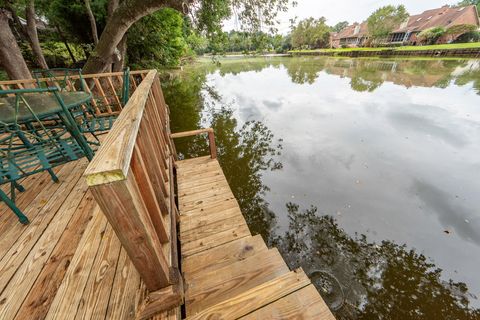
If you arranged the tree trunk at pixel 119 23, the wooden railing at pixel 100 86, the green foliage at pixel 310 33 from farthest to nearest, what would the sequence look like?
the green foliage at pixel 310 33 < the tree trunk at pixel 119 23 < the wooden railing at pixel 100 86

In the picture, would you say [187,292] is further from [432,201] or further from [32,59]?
[32,59]

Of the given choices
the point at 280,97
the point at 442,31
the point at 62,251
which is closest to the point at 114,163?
the point at 62,251

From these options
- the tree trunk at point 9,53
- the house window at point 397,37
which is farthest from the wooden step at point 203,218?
the house window at point 397,37

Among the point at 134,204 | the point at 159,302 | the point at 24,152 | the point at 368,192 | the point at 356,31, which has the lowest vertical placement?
the point at 368,192

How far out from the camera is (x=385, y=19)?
3162 centimetres

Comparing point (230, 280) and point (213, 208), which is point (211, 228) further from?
point (230, 280)

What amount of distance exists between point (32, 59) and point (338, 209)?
16.9 meters

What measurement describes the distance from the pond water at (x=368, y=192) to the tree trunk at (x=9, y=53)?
408 centimetres

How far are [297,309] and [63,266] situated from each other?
1547mm

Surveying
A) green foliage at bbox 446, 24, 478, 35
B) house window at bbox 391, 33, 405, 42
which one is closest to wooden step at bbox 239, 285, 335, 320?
green foliage at bbox 446, 24, 478, 35

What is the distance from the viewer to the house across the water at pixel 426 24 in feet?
89.4

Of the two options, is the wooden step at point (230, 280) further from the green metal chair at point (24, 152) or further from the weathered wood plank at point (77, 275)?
the green metal chair at point (24, 152)

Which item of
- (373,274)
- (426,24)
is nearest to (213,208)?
(373,274)

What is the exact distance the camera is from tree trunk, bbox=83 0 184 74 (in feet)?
14.4
